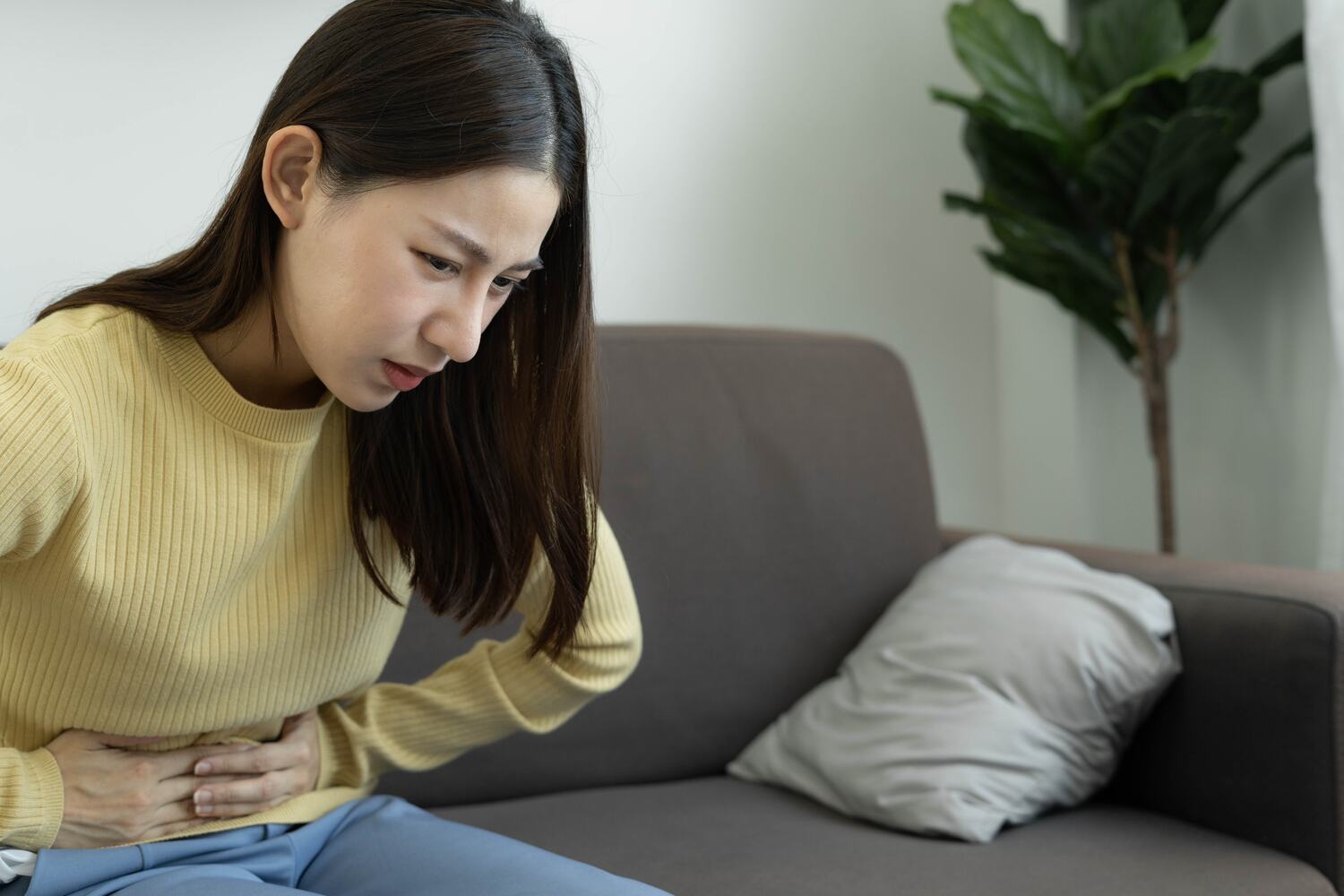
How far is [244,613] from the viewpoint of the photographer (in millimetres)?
1025

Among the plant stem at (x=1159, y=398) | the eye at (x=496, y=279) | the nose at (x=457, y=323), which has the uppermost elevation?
the eye at (x=496, y=279)

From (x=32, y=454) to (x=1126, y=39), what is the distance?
5.66 feet

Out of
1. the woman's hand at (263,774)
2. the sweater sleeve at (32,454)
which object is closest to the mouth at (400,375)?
the sweater sleeve at (32,454)

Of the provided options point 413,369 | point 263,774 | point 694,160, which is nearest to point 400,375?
point 413,369

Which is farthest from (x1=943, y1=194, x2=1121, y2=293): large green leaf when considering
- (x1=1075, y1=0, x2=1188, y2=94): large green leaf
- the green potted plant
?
(x1=1075, y1=0, x2=1188, y2=94): large green leaf

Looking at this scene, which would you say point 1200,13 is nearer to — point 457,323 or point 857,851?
point 857,851

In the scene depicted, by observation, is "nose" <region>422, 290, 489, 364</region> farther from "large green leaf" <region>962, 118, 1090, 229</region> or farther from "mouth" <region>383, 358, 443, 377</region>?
"large green leaf" <region>962, 118, 1090, 229</region>

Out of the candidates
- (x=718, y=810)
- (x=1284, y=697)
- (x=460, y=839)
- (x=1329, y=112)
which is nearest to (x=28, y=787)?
(x=460, y=839)

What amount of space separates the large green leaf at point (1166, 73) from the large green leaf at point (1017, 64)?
0.08 metres

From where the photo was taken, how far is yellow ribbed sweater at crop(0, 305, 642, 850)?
89 centimetres

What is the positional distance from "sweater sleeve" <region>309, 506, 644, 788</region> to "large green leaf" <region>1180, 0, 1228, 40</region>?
144 centimetres

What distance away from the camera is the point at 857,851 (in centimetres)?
130

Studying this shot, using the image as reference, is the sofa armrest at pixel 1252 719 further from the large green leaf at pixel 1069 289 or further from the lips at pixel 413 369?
the lips at pixel 413 369

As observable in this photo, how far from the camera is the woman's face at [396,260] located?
0.89m
